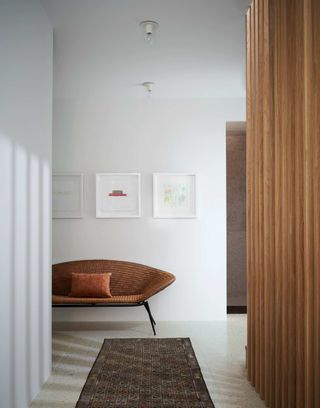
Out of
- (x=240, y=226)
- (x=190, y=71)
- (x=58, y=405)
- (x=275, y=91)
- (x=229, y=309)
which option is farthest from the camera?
(x=240, y=226)

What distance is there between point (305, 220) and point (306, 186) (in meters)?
0.18

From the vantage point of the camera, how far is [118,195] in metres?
5.80

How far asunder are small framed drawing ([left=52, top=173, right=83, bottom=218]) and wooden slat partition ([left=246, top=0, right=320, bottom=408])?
2.90m

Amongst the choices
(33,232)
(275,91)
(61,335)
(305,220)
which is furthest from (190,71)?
(61,335)

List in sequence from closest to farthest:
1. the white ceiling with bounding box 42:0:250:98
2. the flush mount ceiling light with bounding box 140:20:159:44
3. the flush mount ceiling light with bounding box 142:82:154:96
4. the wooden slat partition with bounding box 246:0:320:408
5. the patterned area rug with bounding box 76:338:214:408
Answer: the wooden slat partition with bounding box 246:0:320:408, the patterned area rug with bounding box 76:338:214:408, the white ceiling with bounding box 42:0:250:98, the flush mount ceiling light with bounding box 140:20:159:44, the flush mount ceiling light with bounding box 142:82:154:96

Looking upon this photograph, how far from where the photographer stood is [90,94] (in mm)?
5668

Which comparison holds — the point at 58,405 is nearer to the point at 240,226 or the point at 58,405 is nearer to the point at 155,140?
the point at 155,140

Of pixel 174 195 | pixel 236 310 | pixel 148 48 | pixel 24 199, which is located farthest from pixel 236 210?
pixel 24 199

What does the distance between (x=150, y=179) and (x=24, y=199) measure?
298 cm

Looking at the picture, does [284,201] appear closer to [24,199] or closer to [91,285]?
[24,199]

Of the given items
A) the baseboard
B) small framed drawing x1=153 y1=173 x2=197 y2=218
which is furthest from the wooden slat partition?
the baseboard

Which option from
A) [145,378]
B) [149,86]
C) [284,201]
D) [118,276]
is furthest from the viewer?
[118,276]

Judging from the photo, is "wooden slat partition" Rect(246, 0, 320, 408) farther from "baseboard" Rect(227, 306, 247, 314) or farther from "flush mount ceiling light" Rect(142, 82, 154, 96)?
"baseboard" Rect(227, 306, 247, 314)

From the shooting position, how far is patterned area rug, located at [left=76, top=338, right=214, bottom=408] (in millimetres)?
3137
